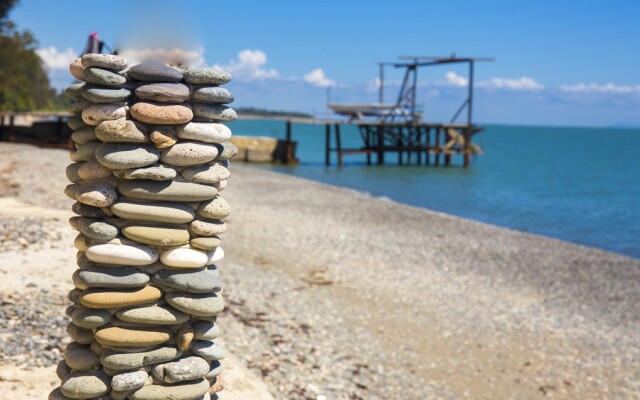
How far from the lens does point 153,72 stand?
4449 millimetres

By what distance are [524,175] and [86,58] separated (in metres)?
60.0

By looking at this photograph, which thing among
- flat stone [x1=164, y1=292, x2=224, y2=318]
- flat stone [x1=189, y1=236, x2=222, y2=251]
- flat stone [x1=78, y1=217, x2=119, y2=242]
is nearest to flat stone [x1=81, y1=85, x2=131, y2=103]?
flat stone [x1=78, y1=217, x2=119, y2=242]

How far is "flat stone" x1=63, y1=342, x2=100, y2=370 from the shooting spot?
15.1ft

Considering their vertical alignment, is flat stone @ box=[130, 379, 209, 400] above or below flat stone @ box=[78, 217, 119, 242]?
below

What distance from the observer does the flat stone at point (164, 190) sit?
4477 mm

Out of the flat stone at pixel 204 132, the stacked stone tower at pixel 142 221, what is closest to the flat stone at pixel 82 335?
the stacked stone tower at pixel 142 221

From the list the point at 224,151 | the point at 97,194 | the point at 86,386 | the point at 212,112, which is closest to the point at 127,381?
the point at 86,386

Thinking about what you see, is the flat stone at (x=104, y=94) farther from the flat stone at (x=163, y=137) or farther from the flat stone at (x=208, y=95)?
the flat stone at (x=208, y=95)

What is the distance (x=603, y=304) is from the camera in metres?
14.2

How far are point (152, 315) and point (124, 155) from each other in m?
1.00

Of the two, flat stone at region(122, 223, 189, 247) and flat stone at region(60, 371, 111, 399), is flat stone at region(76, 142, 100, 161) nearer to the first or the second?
flat stone at region(122, 223, 189, 247)

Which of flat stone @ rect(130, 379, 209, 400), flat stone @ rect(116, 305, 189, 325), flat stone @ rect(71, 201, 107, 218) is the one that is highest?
flat stone @ rect(71, 201, 107, 218)

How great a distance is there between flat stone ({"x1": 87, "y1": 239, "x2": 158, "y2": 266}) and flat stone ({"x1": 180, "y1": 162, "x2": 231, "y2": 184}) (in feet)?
1.76

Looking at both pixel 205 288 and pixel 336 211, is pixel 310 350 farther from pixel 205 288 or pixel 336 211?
pixel 336 211
